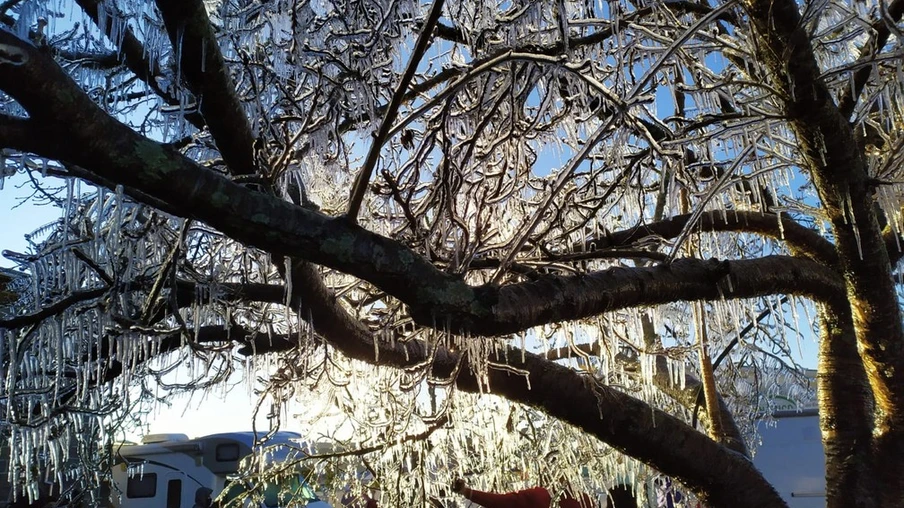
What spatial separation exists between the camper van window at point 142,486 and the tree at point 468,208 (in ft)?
27.5

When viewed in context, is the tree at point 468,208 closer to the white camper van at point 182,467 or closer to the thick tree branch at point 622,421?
the thick tree branch at point 622,421

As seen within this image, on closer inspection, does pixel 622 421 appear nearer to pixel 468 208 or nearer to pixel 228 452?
pixel 468 208

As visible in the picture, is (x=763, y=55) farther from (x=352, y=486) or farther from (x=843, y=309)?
(x=352, y=486)

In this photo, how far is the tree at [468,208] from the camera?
2250 millimetres

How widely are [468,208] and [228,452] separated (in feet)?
32.6

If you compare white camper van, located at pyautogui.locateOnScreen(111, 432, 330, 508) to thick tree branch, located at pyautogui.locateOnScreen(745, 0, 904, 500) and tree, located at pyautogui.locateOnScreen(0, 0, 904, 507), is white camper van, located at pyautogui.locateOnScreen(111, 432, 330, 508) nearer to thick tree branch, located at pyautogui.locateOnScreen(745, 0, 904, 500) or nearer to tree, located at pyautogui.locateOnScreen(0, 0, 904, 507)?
tree, located at pyautogui.locateOnScreen(0, 0, 904, 507)

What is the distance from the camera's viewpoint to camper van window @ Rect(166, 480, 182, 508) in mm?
11602

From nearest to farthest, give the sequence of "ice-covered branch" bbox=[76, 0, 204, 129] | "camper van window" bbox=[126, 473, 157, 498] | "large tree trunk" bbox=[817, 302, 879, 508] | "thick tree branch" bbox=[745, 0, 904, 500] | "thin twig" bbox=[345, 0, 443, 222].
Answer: "thin twig" bbox=[345, 0, 443, 222] → "thick tree branch" bbox=[745, 0, 904, 500] → "ice-covered branch" bbox=[76, 0, 204, 129] → "large tree trunk" bbox=[817, 302, 879, 508] → "camper van window" bbox=[126, 473, 157, 498]

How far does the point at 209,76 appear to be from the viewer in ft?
6.74

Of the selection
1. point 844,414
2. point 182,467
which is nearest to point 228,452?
point 182,467

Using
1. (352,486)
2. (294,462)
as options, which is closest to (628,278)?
(294,462)

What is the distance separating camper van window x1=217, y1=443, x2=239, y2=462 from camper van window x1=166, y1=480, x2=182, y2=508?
1.00 meters

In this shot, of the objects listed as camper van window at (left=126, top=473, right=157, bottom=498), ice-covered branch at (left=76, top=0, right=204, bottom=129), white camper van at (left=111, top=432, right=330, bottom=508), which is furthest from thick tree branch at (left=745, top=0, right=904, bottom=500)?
camper van window at (left=126, top=473, right=157, bottom=498)

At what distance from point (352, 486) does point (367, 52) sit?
4.47m
